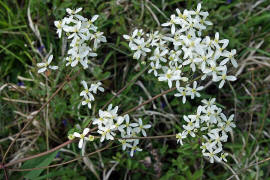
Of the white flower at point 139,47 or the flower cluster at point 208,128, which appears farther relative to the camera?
the white flower at point 139,47

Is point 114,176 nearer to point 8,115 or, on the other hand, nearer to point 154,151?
point 154,151

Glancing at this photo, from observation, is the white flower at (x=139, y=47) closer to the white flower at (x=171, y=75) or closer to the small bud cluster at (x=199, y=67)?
the small bud cluster at (x=199, y=67)

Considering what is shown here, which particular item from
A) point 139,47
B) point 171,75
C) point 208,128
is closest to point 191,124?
point 208,128

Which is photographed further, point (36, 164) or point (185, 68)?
point (36, 164)

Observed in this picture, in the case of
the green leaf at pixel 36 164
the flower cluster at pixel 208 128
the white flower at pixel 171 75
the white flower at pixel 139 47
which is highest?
the white flower at pixel 139 47

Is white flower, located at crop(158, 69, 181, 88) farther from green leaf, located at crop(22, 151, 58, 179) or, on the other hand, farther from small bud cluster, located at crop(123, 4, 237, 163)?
green leaf, located at crop(22, 151, 58, 179)

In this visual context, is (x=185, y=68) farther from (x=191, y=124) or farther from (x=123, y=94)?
(x=123, y=94)

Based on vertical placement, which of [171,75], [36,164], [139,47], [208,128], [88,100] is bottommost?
[36,164]

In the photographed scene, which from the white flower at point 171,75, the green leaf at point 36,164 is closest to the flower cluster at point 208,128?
the white flower at point 171,75

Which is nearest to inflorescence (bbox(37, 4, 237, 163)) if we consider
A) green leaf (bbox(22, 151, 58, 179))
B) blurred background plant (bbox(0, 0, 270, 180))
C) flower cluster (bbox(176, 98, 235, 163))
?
flower cluster (bbox(176, 98, 235, 163))
